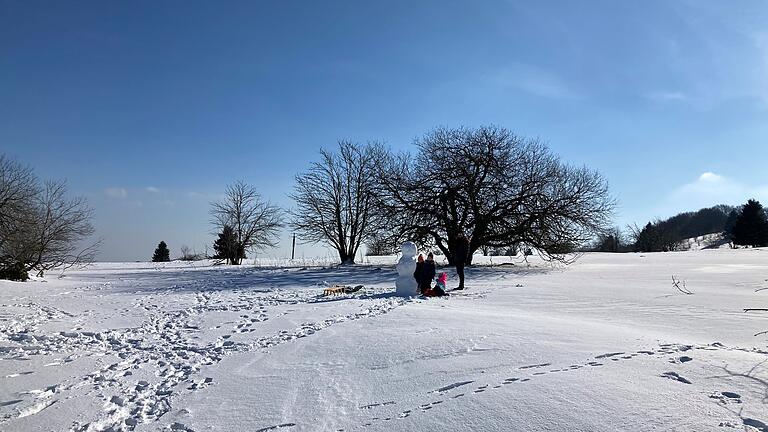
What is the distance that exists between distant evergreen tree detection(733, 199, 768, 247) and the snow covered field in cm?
5728

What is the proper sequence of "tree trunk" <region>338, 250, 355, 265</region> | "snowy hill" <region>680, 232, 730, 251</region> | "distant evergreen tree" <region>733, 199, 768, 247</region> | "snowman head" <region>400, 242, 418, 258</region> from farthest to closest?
1. "snowy hill" <region>680, 232, 730, 251</region>
2. "distant evergreen tree" <region>733, 199, 768, 247</region>
3. "tree trunk" <region>338, 250, 355, 265</region>
4. "snowman head" <region>400, 242, 418, 258</region>

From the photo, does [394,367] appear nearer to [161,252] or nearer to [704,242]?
[161,252]

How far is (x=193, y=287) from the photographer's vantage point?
19188 millimetres

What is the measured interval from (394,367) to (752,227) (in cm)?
6860

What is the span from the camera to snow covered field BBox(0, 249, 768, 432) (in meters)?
4.19

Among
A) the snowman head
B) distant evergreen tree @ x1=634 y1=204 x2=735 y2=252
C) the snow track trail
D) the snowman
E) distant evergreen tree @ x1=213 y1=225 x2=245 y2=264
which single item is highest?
distant evergreen tree @ x1=634 y1=204 x2=735 y2=252

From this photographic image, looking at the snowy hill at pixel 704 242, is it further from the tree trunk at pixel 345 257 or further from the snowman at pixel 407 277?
the snowman at pixel 407 277

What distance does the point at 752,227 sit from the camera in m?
57.0

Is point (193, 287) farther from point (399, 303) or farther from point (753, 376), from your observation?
point (753, 376)

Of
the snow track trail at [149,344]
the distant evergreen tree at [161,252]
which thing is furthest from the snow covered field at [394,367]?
the distant evergreen tree at [161,252]

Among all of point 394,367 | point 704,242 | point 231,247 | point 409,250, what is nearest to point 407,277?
point 409,250

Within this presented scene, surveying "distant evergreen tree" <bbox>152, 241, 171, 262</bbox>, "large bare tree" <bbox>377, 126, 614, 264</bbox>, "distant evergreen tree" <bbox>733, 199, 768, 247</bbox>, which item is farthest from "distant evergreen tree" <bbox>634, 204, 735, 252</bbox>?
"distant evergreen tree" <bbox>152, 241, 171, 262</bbox>

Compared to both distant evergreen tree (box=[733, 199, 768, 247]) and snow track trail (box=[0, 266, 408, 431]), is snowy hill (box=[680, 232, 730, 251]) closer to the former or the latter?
Result: distant evergreen tree (box=[733, 199, 768, 247])

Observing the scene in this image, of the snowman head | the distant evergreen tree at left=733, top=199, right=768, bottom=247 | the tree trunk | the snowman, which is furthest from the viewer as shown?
the distant evergreen tree at left=733, top=199, right=768, bottom=247
